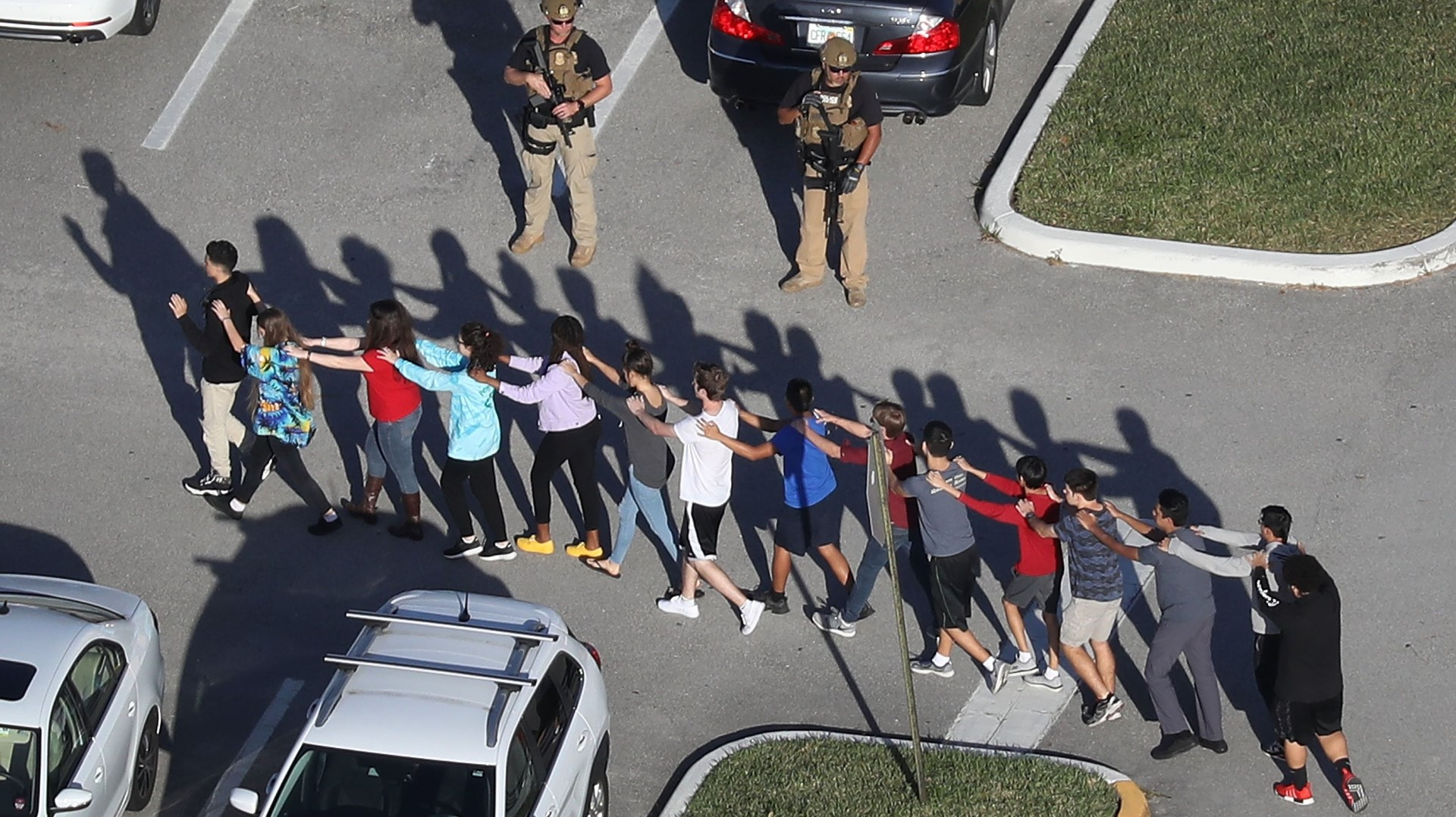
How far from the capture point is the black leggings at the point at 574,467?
31.3 ft

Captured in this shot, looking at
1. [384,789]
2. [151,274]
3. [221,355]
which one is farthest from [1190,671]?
[151,274]

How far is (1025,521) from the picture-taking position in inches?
341

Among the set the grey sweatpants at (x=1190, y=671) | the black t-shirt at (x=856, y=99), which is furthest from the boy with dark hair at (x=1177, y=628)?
the black t-shirt at (x=856, y=99)

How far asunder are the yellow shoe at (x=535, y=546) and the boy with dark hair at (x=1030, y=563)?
2.67 meters

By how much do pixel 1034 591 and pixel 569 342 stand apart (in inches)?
111

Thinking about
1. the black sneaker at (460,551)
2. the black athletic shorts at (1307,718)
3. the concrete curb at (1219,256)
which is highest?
the black athletic shorts at (1307,718)

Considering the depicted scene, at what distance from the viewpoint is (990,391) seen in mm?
10977

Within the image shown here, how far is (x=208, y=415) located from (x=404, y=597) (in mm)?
2149

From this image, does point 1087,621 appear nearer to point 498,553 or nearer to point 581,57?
point 498,553

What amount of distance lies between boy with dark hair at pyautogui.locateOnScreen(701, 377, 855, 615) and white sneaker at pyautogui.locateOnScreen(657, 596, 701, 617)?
45cm

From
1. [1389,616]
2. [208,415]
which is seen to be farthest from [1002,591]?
[208,415]

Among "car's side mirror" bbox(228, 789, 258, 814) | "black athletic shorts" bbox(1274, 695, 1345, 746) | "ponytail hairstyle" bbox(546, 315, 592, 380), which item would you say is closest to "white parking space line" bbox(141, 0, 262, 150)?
"ponytail hairstyle" bbox(546, 315, 592, 380)

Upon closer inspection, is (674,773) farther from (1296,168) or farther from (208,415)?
(1296,168)

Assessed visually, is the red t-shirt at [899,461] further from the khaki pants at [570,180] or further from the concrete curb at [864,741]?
the khaki pants at [570,180]
